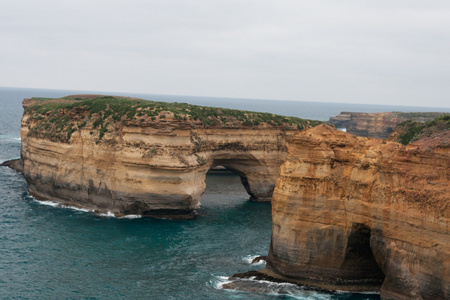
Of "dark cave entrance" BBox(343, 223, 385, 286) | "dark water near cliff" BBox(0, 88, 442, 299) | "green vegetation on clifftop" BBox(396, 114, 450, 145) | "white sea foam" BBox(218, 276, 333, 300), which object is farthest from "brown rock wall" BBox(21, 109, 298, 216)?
"dark cave entrance" BBox(343, 223, 385, 286)

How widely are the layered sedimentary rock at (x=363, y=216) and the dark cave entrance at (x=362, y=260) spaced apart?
0.06m

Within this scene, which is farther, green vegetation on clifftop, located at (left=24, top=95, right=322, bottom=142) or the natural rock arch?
green vegetation on clifftop, located at (left=24, top=95, right=322, bottom=142)

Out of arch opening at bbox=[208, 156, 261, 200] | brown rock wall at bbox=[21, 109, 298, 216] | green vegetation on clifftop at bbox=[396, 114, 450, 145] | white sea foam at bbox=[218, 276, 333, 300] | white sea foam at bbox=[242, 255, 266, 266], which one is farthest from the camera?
arch opening at bbox=[208, 156, 261, 200]

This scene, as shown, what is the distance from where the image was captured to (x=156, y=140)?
4406cm

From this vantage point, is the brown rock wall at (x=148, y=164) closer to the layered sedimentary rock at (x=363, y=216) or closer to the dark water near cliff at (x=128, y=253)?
the dark water near cliff at (x=128, y=253)

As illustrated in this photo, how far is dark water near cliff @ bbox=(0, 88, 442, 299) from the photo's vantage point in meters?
28.6

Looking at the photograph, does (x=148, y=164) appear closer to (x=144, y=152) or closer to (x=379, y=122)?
(x=144, y=152)

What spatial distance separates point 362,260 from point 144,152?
22.1 m

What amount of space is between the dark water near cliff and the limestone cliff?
2.10 meters

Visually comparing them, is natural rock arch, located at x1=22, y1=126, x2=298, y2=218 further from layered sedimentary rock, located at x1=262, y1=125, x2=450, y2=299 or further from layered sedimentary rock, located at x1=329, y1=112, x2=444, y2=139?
layered sedimentary rock, located at x1=329, y1=112, x2=444, y2=139

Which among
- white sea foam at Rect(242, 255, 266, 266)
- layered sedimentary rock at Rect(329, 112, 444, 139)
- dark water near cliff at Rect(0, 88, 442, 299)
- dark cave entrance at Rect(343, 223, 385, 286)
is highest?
layered sedimentary rock at Rect(329, 112, 444, 139)

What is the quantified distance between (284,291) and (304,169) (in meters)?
7.03

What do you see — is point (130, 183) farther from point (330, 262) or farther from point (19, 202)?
point (330, 262)

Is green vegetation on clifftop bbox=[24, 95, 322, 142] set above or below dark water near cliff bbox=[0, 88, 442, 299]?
above
